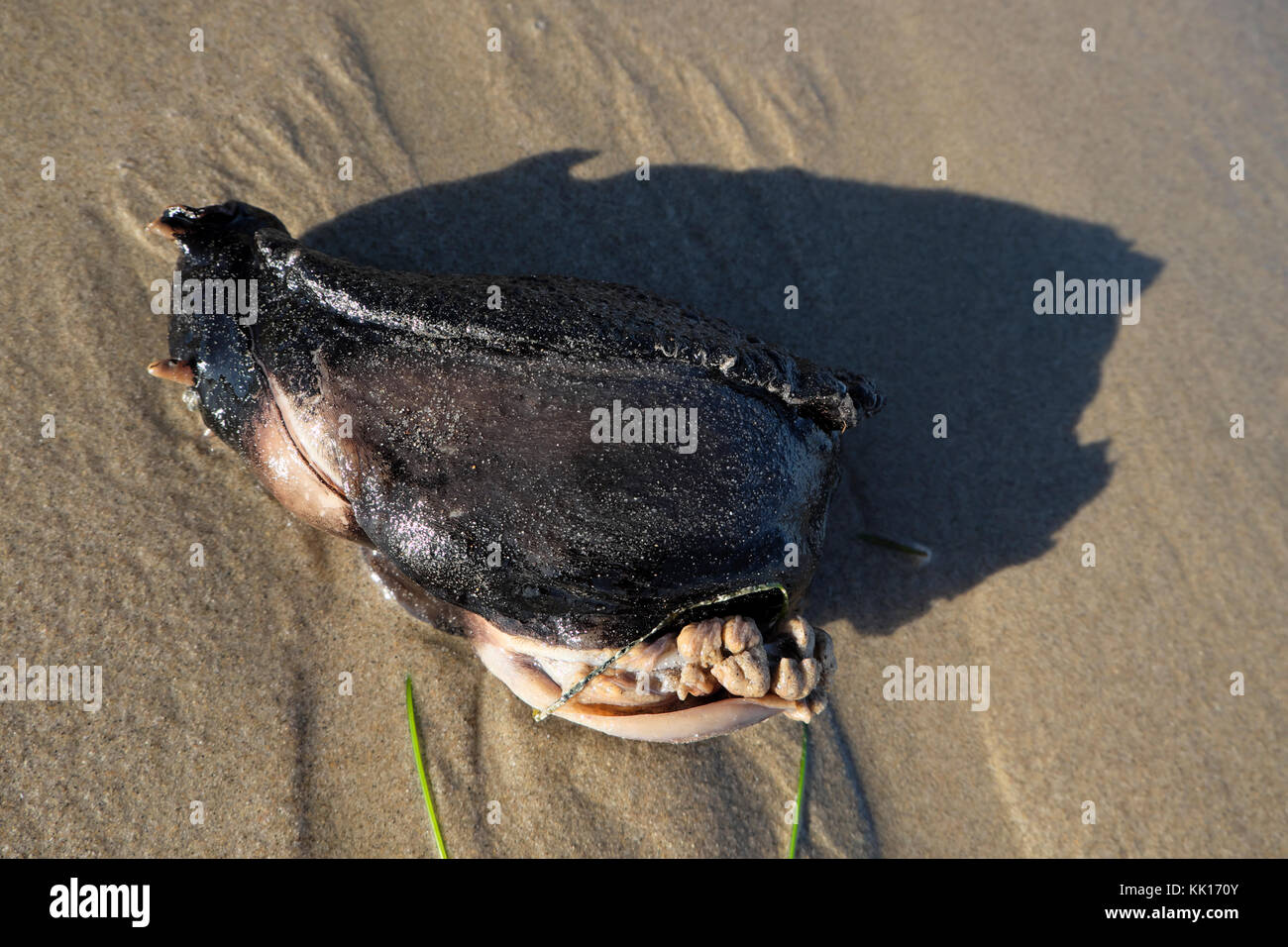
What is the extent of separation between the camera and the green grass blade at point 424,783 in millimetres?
2938

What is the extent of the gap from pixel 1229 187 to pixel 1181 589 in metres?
2.34

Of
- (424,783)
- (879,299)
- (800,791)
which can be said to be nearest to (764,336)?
(879,299)

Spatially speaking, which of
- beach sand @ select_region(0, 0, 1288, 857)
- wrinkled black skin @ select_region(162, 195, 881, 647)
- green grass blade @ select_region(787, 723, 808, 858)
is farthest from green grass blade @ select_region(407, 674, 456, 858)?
green grass blade @ select_region(787, 723, 808, 858)

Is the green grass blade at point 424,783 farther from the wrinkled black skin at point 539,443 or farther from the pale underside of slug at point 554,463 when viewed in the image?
the wrinkled black skin at point 539,443

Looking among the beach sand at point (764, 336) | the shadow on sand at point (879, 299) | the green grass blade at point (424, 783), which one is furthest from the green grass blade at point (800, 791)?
the green grass blade at point (424, 783)

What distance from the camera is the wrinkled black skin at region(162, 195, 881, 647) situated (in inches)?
93.3

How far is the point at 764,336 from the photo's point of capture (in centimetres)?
373

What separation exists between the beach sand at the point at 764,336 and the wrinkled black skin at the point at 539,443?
820 mm

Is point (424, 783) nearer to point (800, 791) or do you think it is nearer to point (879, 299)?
point (800, 791)

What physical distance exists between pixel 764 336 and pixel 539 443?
1711 millimetres

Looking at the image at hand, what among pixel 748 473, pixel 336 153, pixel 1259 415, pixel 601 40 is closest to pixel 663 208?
pixel 601 40

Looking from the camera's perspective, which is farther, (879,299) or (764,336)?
(879,299)

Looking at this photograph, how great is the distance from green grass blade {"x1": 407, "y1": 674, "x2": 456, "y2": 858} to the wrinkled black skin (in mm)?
734

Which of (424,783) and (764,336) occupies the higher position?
(764,336)
